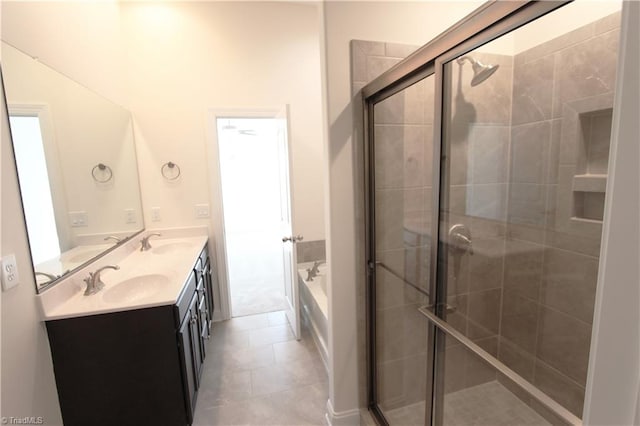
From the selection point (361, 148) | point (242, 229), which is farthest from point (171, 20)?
point (242, 229)

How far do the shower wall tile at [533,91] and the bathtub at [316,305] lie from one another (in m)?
1.78

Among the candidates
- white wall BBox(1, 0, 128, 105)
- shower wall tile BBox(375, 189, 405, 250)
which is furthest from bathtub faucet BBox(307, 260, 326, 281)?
white wall BBox(1, 0, 128, 105)

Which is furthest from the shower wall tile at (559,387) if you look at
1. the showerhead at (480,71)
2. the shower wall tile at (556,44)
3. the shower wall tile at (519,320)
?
the shower wall tile at (556,44)

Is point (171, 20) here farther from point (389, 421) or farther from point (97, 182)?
point (389, 421)

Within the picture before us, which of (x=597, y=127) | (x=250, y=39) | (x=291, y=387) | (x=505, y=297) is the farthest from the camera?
(x=250, y=39)

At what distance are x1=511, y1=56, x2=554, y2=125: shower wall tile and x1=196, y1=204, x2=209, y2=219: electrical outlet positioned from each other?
8.51ft

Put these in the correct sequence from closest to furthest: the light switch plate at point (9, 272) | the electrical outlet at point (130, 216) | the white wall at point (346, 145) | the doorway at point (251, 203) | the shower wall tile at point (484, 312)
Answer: the light switch plate at point (9, 272) → the white wall at point (346, 145) → the shower wall tile at point (484, 312) → the electrical outlet at point (130, 216) → the doorway at point (251, 203)

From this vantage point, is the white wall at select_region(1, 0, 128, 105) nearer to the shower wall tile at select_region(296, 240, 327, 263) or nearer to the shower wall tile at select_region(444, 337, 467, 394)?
the shower wall tile at select_region(296, 240, 327, 263)

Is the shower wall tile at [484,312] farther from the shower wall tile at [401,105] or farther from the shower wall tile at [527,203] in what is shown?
the shower wall tile at [401,105]

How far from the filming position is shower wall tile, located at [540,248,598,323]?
4.49ft

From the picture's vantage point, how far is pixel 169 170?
9.01ft

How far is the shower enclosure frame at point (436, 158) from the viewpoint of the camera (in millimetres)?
772

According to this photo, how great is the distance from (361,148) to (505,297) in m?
1.20

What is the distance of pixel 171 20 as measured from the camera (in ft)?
8.47
